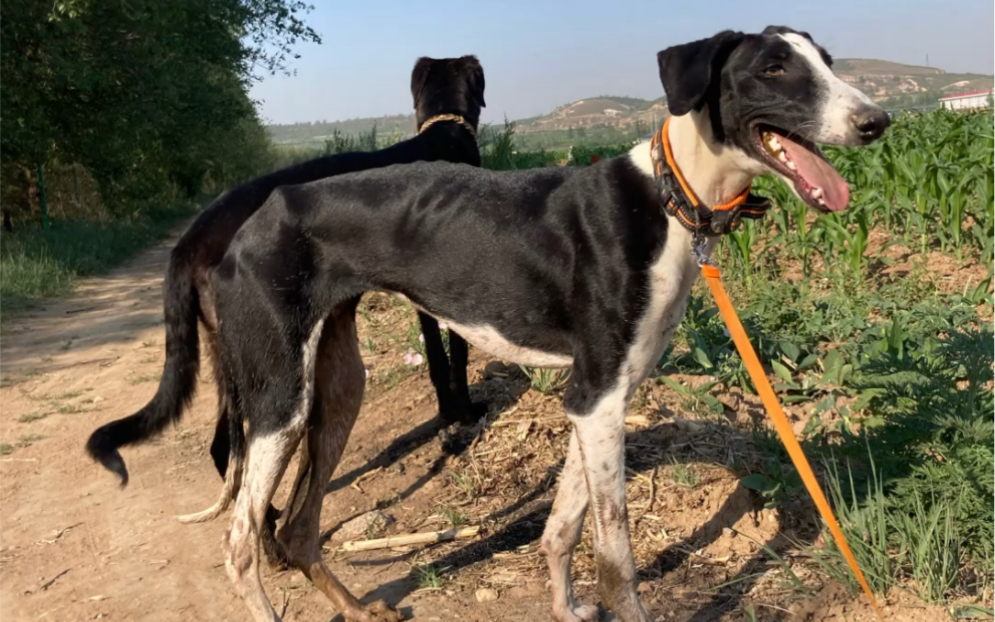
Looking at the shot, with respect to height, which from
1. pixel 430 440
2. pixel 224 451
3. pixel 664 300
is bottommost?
pixel 430 440

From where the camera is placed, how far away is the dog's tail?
3.67 metres

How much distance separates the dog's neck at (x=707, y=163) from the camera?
2.89 m

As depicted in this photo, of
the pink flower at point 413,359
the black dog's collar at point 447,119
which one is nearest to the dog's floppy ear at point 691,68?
the black dog's collar at point 447,119

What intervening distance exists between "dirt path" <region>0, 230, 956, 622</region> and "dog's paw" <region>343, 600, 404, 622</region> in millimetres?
104

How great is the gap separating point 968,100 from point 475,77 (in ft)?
40.1

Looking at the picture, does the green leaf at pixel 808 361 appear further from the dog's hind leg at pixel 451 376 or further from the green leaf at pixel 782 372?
the dog's hind leg at pixel 451 376

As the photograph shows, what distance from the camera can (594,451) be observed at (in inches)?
120

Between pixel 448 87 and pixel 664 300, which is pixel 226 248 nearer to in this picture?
pixel 664 300

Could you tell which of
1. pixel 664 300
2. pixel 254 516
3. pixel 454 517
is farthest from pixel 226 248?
pixel 664 300

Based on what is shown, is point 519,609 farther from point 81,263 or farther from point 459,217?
point 81,263

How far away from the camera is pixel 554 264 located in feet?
10.3

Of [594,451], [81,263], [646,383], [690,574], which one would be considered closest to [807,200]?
[594,451]

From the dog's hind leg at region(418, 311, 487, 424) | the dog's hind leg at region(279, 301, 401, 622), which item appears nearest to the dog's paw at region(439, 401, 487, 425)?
the dog's hind leg at region(418, 311, 487, 424)

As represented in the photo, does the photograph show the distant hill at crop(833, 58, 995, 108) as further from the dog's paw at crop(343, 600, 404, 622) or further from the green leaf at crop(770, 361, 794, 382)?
the dog's paw at crop(343, 600, 404, 622)
